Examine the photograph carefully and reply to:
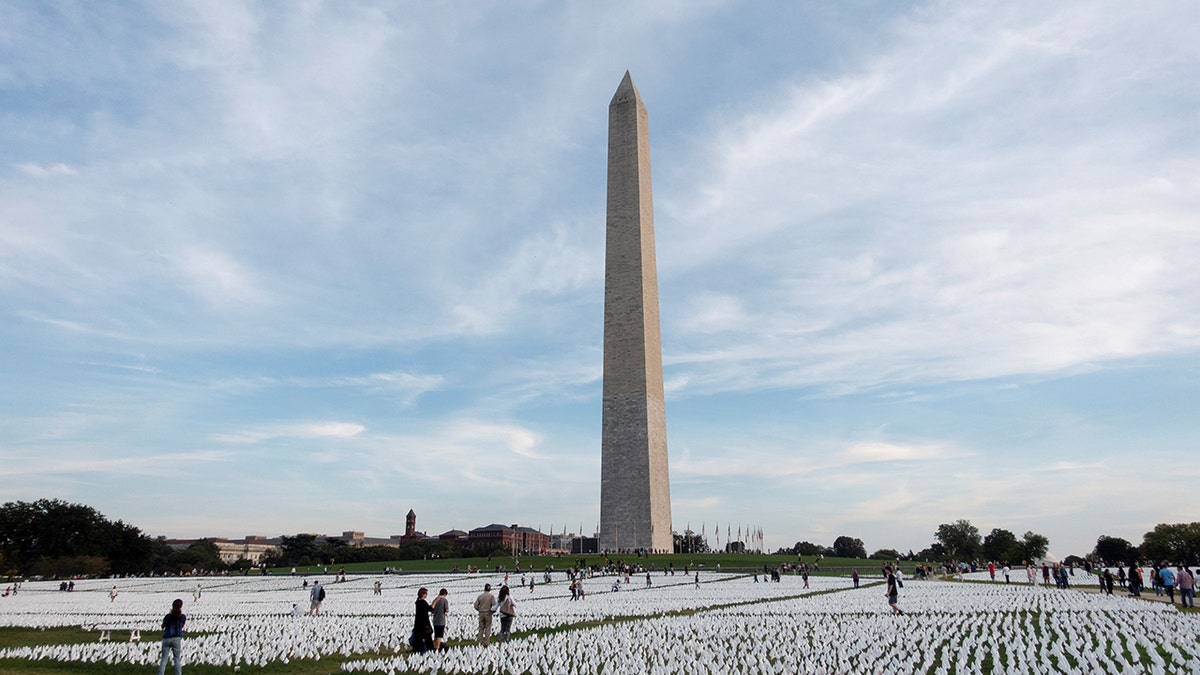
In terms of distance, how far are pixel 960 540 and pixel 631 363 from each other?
6555 centimetres

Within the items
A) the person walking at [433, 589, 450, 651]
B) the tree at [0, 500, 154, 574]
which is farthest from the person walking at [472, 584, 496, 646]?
the tree at [0, 500, 154, 574]

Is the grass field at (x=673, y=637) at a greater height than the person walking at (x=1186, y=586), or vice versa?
the person walking at (x=1186, y=586)

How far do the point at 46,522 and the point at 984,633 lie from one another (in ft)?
261

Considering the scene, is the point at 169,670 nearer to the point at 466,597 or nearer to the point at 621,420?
the point at 466,597

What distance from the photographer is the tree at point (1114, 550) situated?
97500 millimetres

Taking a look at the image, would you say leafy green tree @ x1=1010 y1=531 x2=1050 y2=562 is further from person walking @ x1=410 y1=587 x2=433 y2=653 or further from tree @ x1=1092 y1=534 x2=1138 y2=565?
person walking @ x1=410 y1=587 x2=433 y2=653

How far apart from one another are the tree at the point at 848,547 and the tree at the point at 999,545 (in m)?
19.8

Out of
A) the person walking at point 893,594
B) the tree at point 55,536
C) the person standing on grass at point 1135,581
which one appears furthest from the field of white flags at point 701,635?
the tree at point 55,536

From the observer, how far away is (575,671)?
37.0 feet

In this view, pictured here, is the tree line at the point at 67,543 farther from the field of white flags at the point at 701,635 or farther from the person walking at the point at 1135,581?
the person walking at the point at 1135,581

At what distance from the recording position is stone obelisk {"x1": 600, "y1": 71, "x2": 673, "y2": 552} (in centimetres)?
5581

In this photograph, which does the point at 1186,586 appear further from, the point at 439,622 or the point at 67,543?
the point at 67,543

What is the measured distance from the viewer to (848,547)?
124500mm

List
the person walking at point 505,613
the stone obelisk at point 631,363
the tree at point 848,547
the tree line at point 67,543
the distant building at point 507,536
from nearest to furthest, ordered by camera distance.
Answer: the person walking at point 505,613 → the stone obelisk at point 631,363 → the tree line at point 67,543 → the tree at point 848,547 → the distant building at point 507,536
